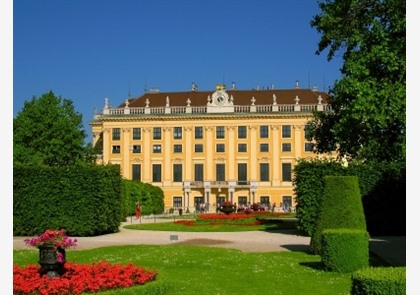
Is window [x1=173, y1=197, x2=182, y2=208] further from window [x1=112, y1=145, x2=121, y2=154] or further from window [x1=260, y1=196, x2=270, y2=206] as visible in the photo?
window [x1=260, y1=196, x2=270, y2=206]

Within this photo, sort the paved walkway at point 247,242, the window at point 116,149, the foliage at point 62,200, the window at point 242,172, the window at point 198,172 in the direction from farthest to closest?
the window at point 116,149 → the window at point 198,172 → the window at point 242,172 → the foliage at point 62,200 → the paved walkway at point 247,242

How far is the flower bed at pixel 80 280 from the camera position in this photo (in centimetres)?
1038

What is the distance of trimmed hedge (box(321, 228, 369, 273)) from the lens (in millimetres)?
15094

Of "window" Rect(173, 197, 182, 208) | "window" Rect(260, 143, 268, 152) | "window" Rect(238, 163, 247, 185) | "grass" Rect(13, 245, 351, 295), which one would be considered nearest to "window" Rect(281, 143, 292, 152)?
"window" Rect(260, 143, 268, 152)

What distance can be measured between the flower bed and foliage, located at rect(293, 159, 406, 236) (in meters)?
15.7

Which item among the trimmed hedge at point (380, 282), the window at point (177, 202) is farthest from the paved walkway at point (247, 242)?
the window at point (177, 202)

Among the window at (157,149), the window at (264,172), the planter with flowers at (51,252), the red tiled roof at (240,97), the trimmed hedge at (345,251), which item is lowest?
the trimmed hedge at (345,251)

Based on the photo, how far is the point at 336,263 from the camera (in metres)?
15.1

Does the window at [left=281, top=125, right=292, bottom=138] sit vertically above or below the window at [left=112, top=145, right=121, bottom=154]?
above

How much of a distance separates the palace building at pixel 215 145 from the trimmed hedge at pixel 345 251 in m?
55.8

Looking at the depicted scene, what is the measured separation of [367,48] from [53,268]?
17.7 m

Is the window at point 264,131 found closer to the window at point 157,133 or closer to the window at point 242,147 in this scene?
the window at point 242,147
